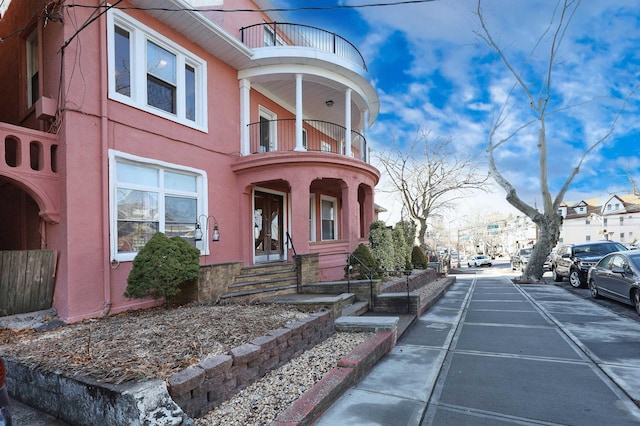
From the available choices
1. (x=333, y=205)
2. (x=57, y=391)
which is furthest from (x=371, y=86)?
(x=57, y=391)

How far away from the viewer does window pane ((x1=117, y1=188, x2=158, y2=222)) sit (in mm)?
6609

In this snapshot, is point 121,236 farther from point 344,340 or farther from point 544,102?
point 544,102

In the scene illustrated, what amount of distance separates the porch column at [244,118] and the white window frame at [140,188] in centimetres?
166

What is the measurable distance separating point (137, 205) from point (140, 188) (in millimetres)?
362

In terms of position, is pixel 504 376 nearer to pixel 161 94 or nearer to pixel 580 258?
pixel 161 94

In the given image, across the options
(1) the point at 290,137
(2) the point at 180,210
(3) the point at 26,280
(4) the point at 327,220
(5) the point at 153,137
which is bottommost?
(3) the point at 26,280

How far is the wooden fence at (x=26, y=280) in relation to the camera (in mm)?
5312

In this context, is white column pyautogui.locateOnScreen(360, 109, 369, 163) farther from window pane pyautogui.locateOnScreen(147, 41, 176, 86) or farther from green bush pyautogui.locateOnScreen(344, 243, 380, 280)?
window pane pyautogui.locateOnScreen(147, 41, 176, 86)

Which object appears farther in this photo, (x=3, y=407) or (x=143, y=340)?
(x=143, y=340)

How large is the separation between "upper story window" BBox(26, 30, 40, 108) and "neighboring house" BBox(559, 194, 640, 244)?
5275cm

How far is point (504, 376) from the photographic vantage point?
13.1 ft

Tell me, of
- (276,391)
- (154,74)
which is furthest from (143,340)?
(154,74)

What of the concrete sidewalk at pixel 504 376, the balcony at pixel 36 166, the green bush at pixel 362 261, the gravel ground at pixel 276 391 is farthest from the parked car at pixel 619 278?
the balcony at pixel 36 166

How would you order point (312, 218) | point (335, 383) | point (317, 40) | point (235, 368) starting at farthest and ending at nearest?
point (312, 218), point (317, 40), point (335, 383), point (235, 368)
